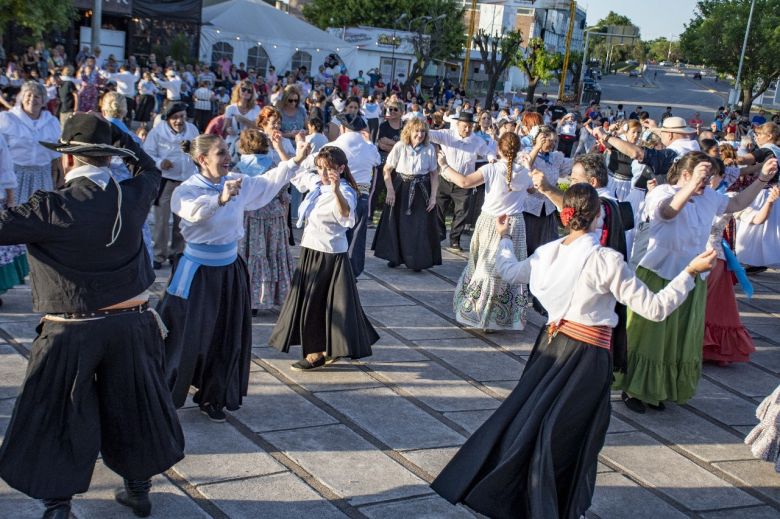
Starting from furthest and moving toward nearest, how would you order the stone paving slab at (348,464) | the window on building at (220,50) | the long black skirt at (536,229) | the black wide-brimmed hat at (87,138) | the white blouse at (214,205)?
1. the window on building at (220,50)
2. the long black skirt at (536,229)
3. the white blouse at (214,205)
4. the stone paving slab at (348,464)
5. the black wide-brimmed hat at (87,138)

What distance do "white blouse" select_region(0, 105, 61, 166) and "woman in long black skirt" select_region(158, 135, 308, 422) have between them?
322 cm

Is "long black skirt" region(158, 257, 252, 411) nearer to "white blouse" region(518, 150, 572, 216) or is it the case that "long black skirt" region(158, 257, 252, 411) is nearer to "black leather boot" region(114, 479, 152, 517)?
"black leather boot" region(114, 479, 152, 517)

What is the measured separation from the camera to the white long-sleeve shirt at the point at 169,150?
9.08m

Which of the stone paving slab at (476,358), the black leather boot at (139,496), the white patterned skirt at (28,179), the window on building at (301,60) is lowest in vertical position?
the stone paving slab at (476,358)

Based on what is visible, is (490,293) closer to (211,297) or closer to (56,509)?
(211,297)

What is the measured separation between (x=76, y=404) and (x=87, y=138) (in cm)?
119

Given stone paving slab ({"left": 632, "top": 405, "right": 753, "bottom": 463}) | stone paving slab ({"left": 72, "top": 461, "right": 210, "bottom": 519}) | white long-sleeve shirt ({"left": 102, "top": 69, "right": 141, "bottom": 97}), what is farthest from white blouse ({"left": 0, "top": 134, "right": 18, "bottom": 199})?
white long-sleeve shirt ({"left": 102, "top": 69, "right": 141, "bottom": 97})

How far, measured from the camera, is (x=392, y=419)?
5.99 m

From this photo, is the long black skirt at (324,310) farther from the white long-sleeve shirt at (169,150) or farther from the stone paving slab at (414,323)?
the white long-sleeve shirt at (169,150)

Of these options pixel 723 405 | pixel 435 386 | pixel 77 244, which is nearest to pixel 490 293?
pixel 435 386

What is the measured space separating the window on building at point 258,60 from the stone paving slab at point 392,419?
3070cm

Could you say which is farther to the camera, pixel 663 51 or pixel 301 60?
pixel 663 51

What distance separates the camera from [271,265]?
8.01 metres

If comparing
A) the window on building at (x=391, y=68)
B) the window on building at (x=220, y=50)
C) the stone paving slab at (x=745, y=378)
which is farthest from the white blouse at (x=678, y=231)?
the window on building at (x=391, y=68)
